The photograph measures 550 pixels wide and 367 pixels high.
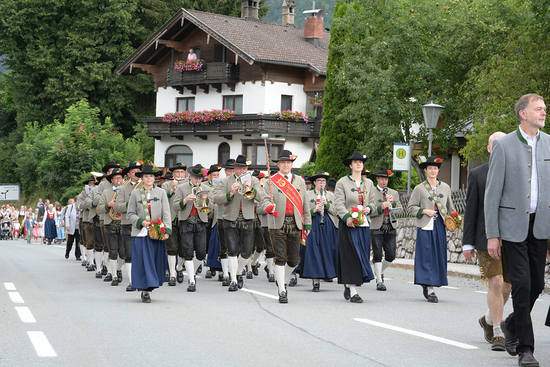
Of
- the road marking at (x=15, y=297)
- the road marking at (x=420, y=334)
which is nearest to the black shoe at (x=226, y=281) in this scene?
the road marking at (x=15, y=297)

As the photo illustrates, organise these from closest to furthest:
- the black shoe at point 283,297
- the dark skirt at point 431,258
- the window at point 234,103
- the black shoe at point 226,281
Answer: the black shoe at point 283,297
the dark skirt at point 431,258
the black shoe at point 226,281
the window at point 234,103

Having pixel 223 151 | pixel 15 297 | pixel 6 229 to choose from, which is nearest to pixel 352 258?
pixel 15 297

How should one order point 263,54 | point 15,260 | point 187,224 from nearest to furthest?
1. point 187,224
2. point 15,260
3. point 263,54

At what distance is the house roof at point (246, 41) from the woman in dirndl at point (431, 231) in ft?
102

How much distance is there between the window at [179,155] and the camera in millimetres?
49981

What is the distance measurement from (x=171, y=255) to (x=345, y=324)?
615 cm

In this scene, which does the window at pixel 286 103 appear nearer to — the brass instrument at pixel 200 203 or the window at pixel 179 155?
the window at pixel 179 155

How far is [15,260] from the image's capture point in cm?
2156

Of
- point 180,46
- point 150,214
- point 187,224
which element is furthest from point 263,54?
Result: point 150,214

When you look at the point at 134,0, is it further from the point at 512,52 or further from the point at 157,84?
the point at 512,52

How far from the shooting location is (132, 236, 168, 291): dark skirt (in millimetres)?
11148

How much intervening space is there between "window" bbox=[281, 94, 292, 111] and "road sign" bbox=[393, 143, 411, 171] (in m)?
25.0

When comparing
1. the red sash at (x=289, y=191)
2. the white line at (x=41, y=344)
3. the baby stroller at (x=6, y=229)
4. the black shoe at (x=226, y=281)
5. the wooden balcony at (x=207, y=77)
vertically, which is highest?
the wooden balcony at (x=207, y=77)

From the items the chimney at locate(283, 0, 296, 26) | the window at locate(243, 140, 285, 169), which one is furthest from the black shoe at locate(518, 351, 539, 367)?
the chimney at locate(283, 0, 296, 26)
